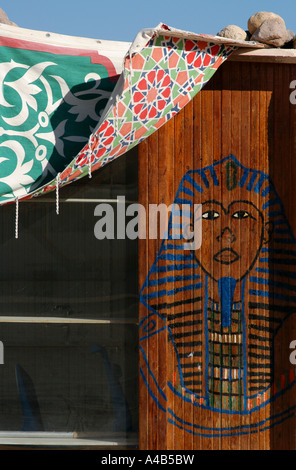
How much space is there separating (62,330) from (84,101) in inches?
74.4

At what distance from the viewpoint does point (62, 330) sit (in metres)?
4.51

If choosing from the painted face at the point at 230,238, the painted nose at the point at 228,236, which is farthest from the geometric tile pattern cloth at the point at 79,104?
the painted nose at the point at 228,236

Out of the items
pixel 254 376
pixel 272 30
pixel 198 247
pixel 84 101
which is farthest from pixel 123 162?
pixel 254 376

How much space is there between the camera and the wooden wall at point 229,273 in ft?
14.4

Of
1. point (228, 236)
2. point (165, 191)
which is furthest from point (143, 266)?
point (228, 236)

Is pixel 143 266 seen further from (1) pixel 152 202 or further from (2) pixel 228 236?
(2) pixel 228 236

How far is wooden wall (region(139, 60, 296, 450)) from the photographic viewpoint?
Result: 4395mm

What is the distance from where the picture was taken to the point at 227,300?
174 inches

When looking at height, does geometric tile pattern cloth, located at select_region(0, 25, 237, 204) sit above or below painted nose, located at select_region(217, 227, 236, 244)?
above

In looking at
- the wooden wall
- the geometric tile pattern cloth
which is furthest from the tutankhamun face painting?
the geometric tile pattern cloth

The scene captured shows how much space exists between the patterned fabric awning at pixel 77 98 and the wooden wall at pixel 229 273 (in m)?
0.43

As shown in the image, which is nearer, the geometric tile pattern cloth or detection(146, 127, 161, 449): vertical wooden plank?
the geometric tile pattern cloth

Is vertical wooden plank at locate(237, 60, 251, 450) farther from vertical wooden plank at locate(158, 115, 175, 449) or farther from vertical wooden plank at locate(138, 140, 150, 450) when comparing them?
vertical wooden plank at locate(138, 140, 150, 450)

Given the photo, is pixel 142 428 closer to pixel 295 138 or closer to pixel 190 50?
pixel 295 138
